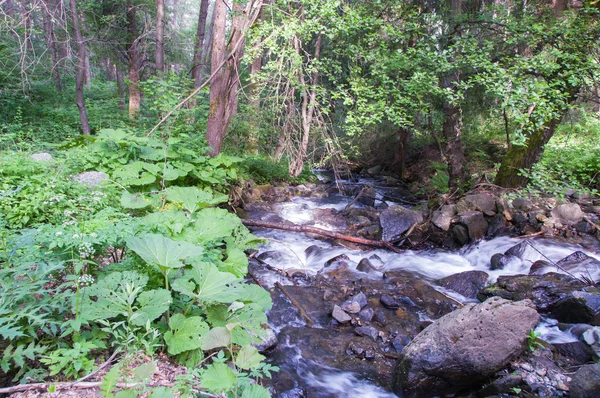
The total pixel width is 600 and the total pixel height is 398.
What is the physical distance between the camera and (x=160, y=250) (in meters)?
2.84

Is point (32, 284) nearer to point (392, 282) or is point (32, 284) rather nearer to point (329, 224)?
point (392, 282)

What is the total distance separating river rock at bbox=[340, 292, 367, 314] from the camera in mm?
5387

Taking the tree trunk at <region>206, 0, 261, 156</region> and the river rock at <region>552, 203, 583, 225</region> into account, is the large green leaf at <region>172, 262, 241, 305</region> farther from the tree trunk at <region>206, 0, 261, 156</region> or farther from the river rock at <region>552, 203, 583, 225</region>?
the river rock at <region>552, 203, 583, 225</region>

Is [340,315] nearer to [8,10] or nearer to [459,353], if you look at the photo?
[459,353]

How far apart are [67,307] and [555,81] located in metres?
7.79

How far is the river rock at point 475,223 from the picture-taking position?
7789 mm

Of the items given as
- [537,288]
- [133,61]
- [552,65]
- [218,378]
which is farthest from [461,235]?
[133,61]

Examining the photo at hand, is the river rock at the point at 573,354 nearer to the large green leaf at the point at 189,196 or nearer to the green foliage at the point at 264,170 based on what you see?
the large green leaf at the point at 189,196

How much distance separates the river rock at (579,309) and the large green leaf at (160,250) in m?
5.20

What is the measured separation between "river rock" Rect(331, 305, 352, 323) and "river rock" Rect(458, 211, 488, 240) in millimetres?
4205

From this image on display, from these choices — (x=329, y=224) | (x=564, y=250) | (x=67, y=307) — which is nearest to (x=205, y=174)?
(x=329, y=224)

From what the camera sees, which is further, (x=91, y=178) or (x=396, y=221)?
(x=396, y=221)

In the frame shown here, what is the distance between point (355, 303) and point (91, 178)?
4.63 meters

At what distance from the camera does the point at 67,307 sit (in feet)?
8.13
